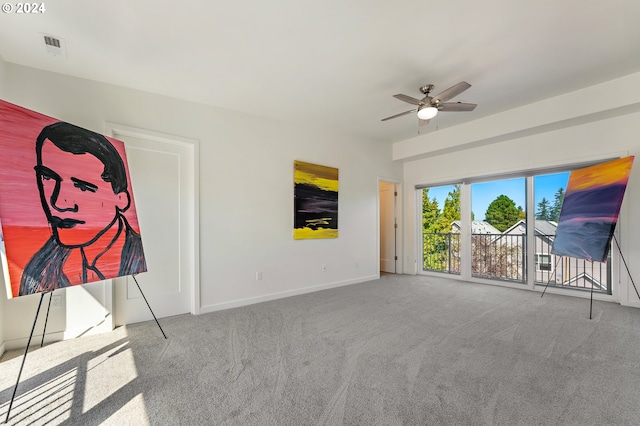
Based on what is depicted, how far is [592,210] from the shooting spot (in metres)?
3.46

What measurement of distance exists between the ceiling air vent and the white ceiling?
0.05 meters

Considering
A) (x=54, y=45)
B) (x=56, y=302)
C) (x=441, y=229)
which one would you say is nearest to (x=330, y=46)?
(x=54, y=45)

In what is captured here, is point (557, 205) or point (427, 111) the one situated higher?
point (427, 111)

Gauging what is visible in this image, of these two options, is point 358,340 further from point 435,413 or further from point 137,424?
point 137,424

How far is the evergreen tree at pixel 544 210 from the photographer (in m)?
4.45

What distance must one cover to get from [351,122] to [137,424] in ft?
14.1

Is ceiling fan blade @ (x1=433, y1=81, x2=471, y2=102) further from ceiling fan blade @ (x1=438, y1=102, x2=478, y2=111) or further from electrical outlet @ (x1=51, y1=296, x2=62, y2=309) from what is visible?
electrical outlet @ (x1=51, y1=296, x2=62, y2=309)

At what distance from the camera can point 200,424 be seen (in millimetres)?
1509

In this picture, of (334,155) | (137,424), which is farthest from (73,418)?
(334,155)

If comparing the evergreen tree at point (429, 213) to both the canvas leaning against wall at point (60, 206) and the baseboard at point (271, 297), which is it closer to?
the baseboard at point (271, 297)

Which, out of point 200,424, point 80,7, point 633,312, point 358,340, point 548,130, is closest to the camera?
point 200,424

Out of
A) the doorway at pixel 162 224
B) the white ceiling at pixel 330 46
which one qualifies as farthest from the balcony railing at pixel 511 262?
the doorway at pixel 162 224

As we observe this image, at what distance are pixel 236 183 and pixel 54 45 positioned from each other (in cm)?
213

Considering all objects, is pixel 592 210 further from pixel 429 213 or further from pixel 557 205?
Result: pixel 429 213
